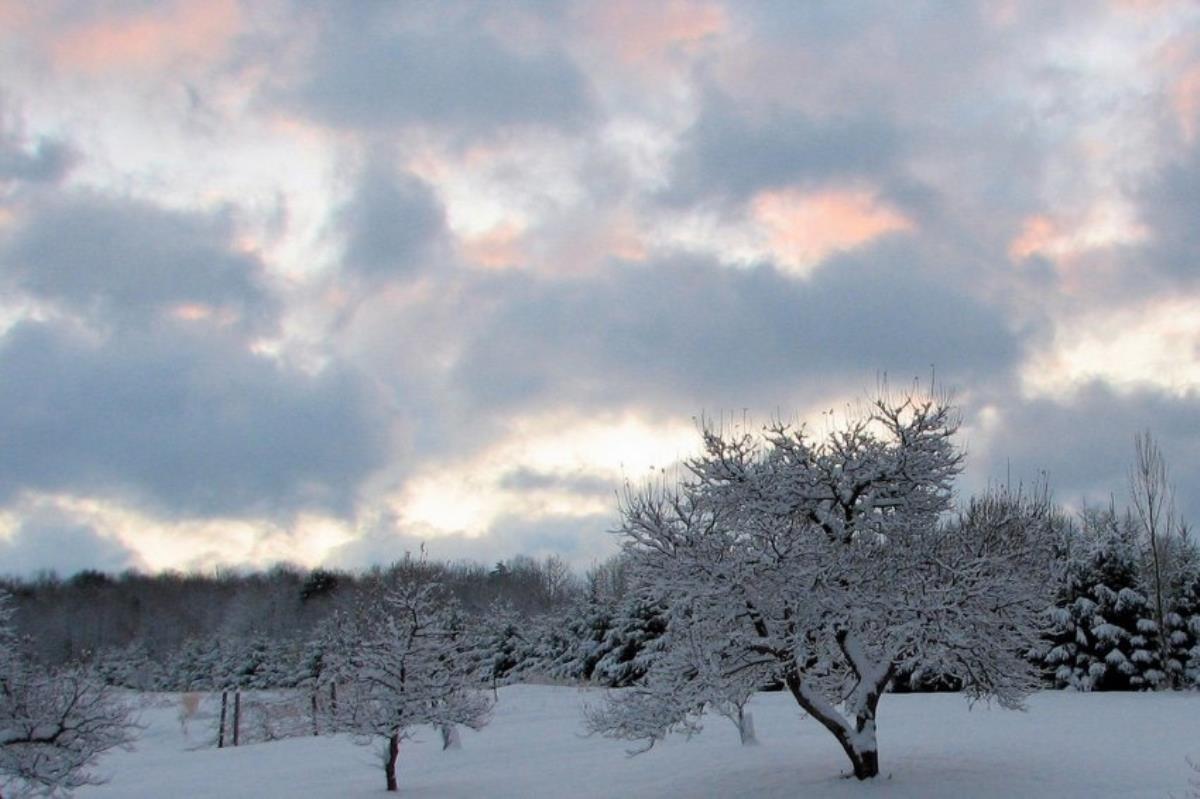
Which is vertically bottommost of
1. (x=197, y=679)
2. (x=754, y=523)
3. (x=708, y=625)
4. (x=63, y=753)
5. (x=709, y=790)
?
(x=197, y=679)

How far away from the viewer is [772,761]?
73.1 feet

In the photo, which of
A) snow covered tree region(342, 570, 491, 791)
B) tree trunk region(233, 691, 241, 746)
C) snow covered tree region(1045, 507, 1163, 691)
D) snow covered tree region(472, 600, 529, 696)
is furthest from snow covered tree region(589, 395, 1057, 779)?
snow covered tree region(472, 600, 529, 696)

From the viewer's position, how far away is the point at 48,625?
91.8 meters

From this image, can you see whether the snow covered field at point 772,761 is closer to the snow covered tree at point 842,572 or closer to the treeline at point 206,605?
the snow covered tree at point 842,572

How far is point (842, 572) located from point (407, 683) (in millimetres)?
11178

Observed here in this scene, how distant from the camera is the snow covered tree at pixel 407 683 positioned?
73.7 feet

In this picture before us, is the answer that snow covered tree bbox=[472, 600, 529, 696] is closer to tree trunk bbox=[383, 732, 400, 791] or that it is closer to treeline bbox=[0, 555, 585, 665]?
treeline bbox=[0, 555, 585, 665]

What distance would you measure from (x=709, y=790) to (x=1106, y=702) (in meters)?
18.4

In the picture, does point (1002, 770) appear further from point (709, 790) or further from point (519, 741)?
point (519, 741)

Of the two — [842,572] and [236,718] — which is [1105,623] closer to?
[842,572]

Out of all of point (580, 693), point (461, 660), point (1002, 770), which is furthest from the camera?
point (580, 693)

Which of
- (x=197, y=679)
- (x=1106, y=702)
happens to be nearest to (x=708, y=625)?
(x=1106, y=702)

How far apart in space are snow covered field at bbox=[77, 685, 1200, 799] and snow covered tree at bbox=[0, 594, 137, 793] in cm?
693

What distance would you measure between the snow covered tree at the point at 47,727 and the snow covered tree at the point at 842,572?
28.6 feet
